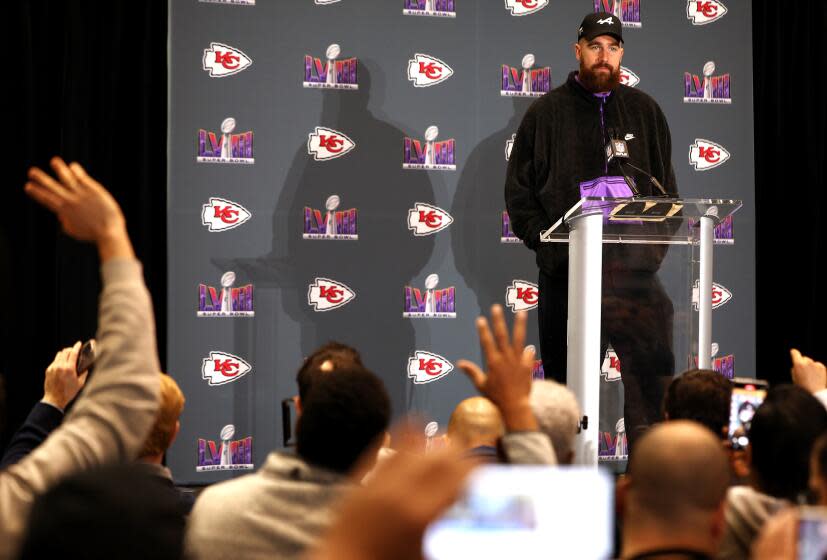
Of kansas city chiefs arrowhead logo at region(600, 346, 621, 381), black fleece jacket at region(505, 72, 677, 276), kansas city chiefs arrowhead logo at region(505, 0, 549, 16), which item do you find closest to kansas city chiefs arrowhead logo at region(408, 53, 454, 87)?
kansas city chiefs arrowhead logo at region(505, 0, 549, 16)

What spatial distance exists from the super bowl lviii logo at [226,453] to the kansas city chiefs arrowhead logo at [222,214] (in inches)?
42.4

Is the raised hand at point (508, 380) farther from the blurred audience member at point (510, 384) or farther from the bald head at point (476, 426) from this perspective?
the bald head at point (476, 426)

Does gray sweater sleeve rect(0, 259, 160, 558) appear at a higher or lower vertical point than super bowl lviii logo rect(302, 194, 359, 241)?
lower

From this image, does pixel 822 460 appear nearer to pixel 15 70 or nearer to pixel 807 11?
pixel 15 70

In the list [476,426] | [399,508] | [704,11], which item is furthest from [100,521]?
[704,11]

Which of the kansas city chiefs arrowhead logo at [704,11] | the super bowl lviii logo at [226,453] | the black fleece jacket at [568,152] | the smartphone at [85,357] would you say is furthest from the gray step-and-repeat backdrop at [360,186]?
the smartphone at [85,357]

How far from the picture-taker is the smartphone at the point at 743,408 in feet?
8.26

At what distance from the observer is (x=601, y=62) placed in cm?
430

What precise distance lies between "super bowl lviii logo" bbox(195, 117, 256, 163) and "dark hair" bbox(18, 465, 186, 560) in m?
4.39

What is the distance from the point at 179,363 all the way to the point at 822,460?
408 centimetres

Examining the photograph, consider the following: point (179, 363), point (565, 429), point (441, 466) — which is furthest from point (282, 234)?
point (441, 466)

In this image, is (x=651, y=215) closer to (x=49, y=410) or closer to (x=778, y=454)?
(x=778, y=454)

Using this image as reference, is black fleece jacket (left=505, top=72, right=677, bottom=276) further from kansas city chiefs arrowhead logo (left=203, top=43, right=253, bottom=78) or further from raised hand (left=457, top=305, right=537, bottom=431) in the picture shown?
raised hand (left=457, top=305, right=537, bottom=431)

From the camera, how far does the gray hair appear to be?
226cm
